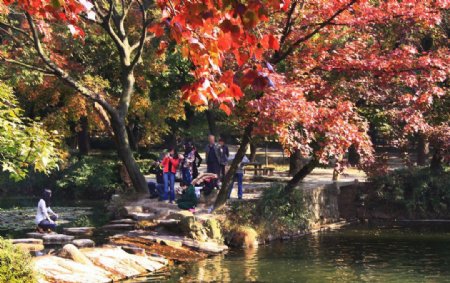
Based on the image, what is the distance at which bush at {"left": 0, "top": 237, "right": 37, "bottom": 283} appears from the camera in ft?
32.4

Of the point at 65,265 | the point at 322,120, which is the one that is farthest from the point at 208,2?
the point at 322,120

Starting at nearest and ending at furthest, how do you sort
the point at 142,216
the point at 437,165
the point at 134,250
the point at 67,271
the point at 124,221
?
1. the point at 67,271
2. the point at 134,250
3. the point at 142,216
4. the point at 124,221
5. the point at 437,165

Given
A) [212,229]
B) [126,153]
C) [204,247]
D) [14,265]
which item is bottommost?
[204,247]

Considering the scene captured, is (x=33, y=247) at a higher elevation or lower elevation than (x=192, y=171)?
lower

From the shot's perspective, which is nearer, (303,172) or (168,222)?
(168,222)

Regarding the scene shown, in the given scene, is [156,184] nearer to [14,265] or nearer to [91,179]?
[91,179]

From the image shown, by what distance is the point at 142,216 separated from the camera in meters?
20.1

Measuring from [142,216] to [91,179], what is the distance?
39.5 feet

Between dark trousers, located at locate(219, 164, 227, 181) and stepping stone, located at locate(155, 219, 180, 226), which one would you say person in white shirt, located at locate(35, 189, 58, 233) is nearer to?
stepping stone, located at locate(155, 219, 180, 226)

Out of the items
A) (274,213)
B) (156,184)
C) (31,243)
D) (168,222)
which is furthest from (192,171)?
(31,243)

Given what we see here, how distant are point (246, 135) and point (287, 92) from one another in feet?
9.55

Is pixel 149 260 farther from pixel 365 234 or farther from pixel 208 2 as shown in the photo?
pixel 208 2

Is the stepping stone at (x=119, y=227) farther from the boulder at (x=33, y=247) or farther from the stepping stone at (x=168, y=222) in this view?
the boulder at (x=33, y=247)

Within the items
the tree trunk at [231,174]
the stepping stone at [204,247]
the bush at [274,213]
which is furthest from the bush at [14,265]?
the tree trunk at [231,174]
